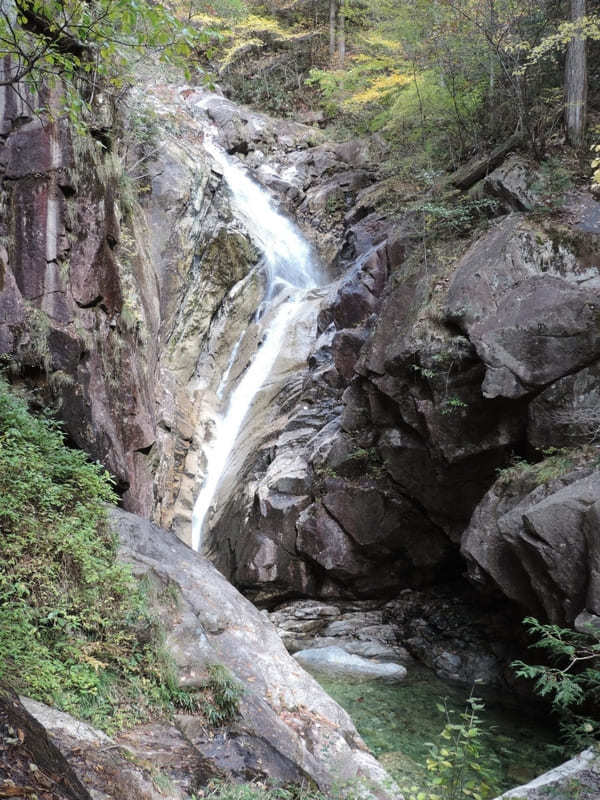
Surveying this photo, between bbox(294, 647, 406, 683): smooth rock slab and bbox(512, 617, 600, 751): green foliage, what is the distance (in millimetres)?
2439

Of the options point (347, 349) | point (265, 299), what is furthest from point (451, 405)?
point (265, 299)

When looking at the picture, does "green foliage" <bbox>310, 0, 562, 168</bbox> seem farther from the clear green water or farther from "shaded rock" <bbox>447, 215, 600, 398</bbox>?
the clear green water

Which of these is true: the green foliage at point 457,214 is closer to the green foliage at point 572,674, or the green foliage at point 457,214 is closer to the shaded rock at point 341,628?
the green foliage at point 572,674

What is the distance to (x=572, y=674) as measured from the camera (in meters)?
5.58

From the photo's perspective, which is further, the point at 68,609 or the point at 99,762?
the point at 68,609

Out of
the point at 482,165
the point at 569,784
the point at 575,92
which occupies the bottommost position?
the point at 569,784

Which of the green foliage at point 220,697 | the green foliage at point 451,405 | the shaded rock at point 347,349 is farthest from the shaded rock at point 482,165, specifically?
the green foliage at point 220,697

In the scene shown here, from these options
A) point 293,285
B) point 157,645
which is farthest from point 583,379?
point 293,285

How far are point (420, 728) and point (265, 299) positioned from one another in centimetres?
1309

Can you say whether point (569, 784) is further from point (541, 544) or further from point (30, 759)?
point (30, 759)

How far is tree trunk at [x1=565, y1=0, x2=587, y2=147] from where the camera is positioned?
452 inches

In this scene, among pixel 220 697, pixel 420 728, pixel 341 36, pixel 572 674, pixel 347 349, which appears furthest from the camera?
pixel 341 36

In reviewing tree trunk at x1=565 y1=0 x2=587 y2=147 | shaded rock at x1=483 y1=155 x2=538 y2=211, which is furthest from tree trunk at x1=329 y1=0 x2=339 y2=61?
shaded rock at x1=483 y1=155 x2=538 y2=211

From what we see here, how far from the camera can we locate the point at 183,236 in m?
16.4
